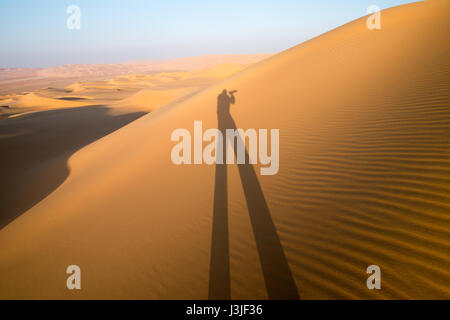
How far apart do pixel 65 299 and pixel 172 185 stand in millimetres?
2186

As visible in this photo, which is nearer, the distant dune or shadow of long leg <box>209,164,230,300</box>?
shadow of long leg <box>209,164,230,300</box>

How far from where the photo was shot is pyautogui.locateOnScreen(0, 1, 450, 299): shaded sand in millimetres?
1943

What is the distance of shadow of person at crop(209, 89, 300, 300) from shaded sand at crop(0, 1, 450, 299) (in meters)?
0.03

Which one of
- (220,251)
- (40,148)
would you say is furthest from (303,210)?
(40,148)

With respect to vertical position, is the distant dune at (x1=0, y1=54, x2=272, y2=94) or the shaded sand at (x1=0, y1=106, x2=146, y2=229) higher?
the distant dune at (x1=0, y1=54, x2=272, y2=94)

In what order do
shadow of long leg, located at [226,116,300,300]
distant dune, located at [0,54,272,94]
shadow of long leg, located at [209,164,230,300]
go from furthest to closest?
1. distant dune, located at [0,54,272,94]
2. shadow of long leg, located at [209,164,230,300]
3. shadow of long leg, located at [226,116,300,300]

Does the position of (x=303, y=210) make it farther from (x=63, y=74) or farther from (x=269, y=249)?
(x=63, y=74)

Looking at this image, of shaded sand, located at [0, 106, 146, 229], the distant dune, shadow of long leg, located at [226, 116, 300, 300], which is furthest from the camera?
the distant dune

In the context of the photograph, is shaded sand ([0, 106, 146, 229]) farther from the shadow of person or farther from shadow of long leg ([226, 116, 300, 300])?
shadow of long leg ([226, 116, 300, 300])

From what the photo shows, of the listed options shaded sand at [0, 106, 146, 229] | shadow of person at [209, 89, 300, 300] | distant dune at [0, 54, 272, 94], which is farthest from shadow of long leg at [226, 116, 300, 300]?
distant dune at [0, 54, 272, 94]

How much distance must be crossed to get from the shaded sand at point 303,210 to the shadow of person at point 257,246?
26mm

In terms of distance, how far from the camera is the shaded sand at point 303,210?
76.5 inches

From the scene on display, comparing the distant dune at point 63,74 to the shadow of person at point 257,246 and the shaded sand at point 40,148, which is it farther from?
the shadow of person at point 257,246
